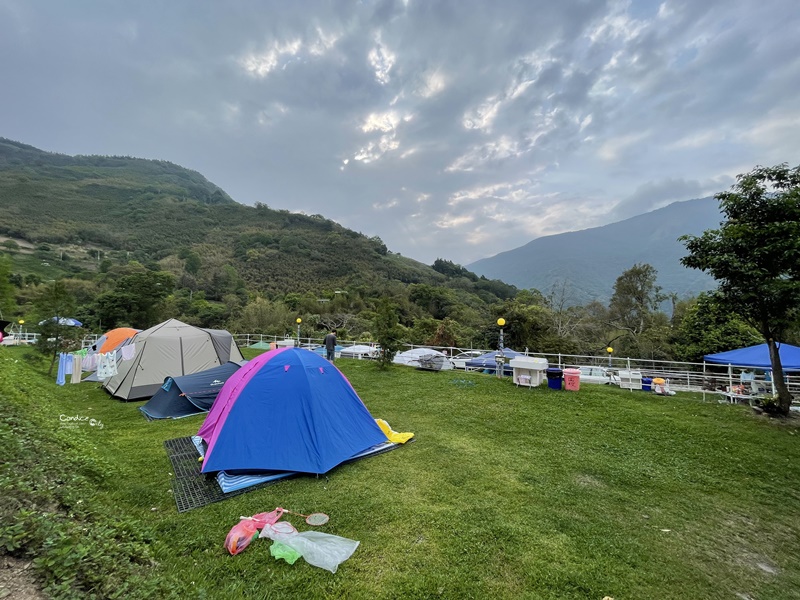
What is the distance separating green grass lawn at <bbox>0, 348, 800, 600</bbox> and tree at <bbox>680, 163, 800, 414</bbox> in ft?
7.47

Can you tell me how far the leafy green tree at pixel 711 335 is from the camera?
16688mm

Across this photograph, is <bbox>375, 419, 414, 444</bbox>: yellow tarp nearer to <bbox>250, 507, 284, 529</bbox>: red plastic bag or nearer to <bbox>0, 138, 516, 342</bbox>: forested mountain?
<bbox>250, 507, 284, 529</bbox>: red plastic bag

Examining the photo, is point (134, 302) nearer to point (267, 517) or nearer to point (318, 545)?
point (267, 517)

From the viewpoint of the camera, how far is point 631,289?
3356 cm

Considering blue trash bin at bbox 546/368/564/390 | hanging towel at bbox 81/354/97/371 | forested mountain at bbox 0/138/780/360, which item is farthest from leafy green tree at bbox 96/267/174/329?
blue trash bin at bbox 546/368/564/390

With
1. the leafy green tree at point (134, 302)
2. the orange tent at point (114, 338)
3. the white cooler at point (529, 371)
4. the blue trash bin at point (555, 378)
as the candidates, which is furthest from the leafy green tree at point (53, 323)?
the leafy green tree at point (134, 302)

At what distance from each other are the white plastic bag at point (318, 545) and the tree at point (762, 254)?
900 cm

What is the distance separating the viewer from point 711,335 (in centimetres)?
1734

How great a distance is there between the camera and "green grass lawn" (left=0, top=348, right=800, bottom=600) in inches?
109

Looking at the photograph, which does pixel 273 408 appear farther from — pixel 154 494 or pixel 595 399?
pixel 595 399

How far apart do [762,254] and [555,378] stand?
5230mm

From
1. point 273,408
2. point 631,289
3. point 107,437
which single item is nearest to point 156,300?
point 107,437

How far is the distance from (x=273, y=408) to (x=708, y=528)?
5449mm

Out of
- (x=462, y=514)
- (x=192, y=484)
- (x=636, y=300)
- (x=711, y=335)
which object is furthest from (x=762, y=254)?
(x=636, y=300)
